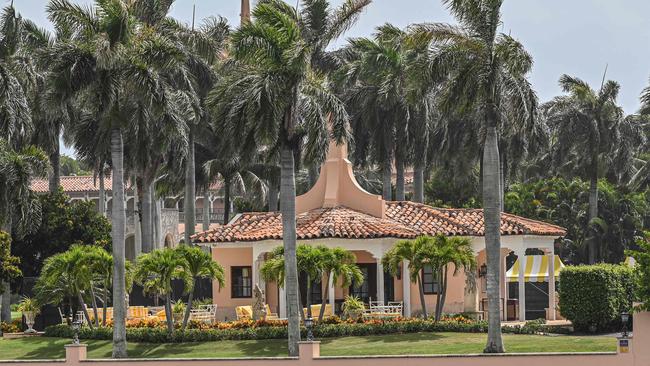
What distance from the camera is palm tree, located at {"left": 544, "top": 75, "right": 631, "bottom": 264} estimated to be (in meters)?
67.8

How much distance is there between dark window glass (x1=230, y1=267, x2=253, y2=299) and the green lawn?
341 inches

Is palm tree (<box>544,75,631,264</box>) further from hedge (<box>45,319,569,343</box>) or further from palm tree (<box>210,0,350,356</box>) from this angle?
palm tree (<box>210,0,350,356</box>)

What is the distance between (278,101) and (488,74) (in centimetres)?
618

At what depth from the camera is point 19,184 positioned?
163 feet

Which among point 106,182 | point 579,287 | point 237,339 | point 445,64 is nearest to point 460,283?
point 579,287

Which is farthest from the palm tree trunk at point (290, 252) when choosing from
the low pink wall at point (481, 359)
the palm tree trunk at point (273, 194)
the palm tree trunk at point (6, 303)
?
the palm tree trunk at point (273, 194)

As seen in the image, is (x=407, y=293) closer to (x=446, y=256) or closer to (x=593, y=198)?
(x=446, y=256)

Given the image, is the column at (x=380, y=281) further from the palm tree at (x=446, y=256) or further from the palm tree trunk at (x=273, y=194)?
the palm tree trunk at (x=273, y=194)

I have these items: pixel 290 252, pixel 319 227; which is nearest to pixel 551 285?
pixel 319 227

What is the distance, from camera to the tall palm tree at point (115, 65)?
1473 inches

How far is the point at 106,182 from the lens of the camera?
99500mm

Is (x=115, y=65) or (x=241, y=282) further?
(x=241, y=282)

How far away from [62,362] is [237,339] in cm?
910

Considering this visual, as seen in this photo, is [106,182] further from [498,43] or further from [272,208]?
[498,43]
